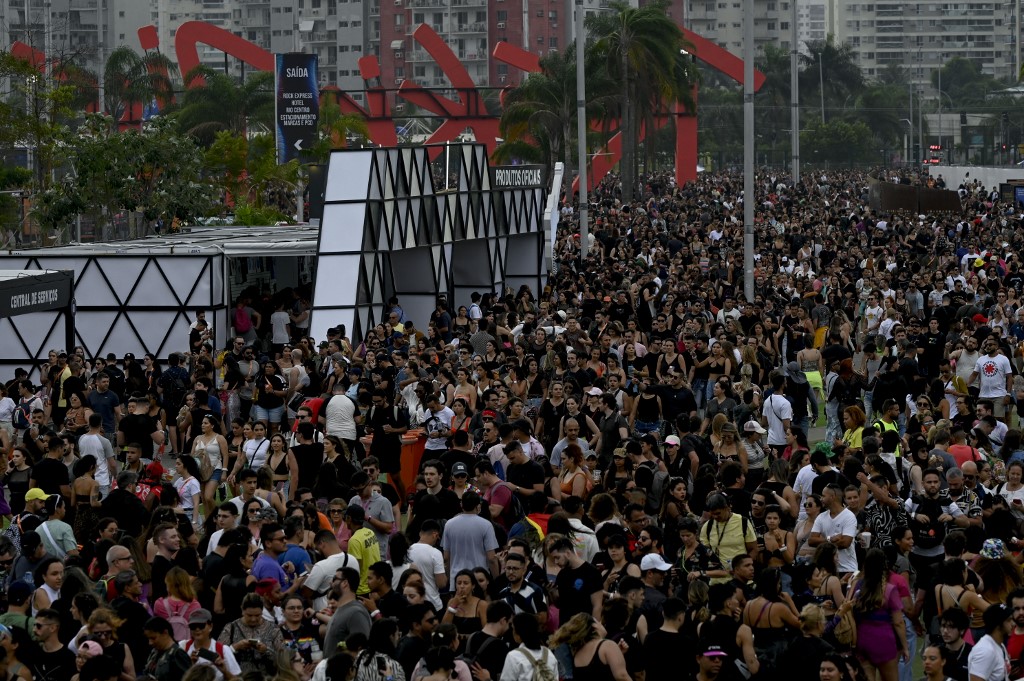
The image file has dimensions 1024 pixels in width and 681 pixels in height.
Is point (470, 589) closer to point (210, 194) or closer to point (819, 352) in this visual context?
point (819, 352)

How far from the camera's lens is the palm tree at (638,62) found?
6134 cm

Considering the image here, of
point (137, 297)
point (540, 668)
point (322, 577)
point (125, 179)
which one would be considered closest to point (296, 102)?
point (125, 179)

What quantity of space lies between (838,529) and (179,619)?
4.35 metres

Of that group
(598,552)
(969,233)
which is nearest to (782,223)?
(969,233)

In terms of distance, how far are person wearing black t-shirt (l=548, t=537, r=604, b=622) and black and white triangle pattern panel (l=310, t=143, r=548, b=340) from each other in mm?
13989

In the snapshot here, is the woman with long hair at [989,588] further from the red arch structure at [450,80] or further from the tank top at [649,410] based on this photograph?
the red arch structure at [450,80]

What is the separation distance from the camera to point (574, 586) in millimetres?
9711

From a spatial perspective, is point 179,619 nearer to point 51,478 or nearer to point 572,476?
point 51,478

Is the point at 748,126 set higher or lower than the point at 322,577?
higher

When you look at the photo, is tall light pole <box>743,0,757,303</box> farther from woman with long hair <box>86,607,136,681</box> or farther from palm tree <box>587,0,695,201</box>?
palm tree <box>587,0,695,201</box>

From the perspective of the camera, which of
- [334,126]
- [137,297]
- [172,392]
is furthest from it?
[334,126]

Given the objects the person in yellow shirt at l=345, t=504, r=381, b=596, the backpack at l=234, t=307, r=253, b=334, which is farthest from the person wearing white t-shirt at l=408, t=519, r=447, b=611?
the backpack at l=234, t=307, r=253, b=334

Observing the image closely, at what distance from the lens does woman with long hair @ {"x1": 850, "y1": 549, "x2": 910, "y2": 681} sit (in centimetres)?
944

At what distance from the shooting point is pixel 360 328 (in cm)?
2380
